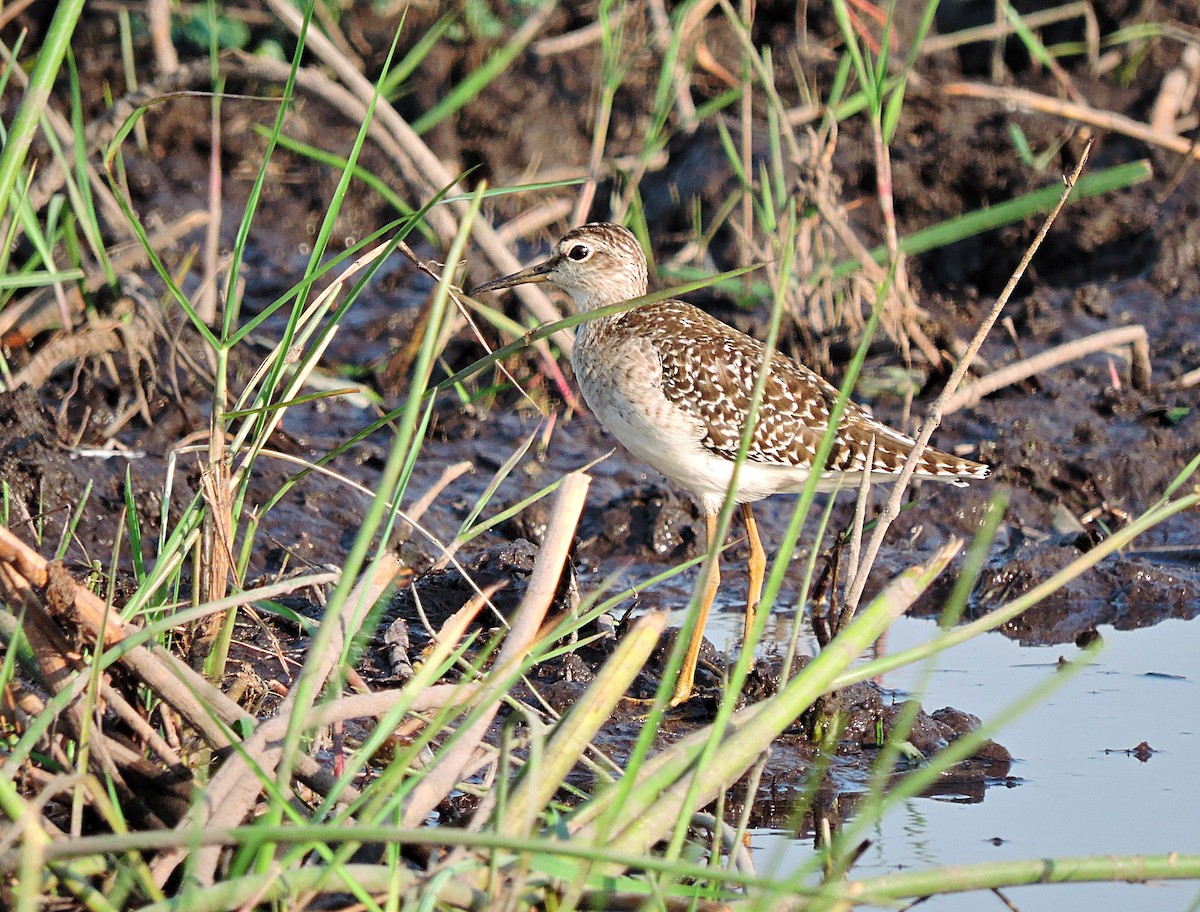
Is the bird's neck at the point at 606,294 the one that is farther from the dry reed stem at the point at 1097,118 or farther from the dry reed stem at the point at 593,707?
the dry reed stem at the point at 593,707

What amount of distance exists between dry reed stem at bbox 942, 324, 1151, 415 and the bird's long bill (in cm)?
208

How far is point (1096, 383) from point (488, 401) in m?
3.13

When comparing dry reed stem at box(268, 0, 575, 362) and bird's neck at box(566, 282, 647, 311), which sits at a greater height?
dry reed stem at box(268, 0, 575, 362)

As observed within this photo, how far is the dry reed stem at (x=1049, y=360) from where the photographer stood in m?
7.47

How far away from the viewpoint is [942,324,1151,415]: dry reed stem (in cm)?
747

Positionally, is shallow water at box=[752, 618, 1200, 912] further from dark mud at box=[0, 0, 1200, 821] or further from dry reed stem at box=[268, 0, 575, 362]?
dry reed stem at box=[268, 0, 575, 362]

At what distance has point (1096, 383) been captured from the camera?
26.3ft

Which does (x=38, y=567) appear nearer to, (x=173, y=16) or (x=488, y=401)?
(x=488, y=401)

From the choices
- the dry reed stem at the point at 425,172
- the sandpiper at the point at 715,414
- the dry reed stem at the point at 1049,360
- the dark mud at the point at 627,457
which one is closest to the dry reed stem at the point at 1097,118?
the dark mud at the point at 627,457

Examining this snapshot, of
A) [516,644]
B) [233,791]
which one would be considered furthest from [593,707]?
[233,791]

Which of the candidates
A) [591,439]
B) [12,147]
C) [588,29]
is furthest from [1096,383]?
[12,147]

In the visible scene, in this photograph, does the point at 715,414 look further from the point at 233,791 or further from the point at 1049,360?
the point at 233,791

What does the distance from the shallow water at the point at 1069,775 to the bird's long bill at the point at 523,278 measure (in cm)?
210

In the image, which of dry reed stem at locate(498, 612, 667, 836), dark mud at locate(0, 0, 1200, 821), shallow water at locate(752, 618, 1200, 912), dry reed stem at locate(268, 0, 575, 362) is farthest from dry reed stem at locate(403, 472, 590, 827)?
dry reed stem at locate(268, 0, 575, 362)
